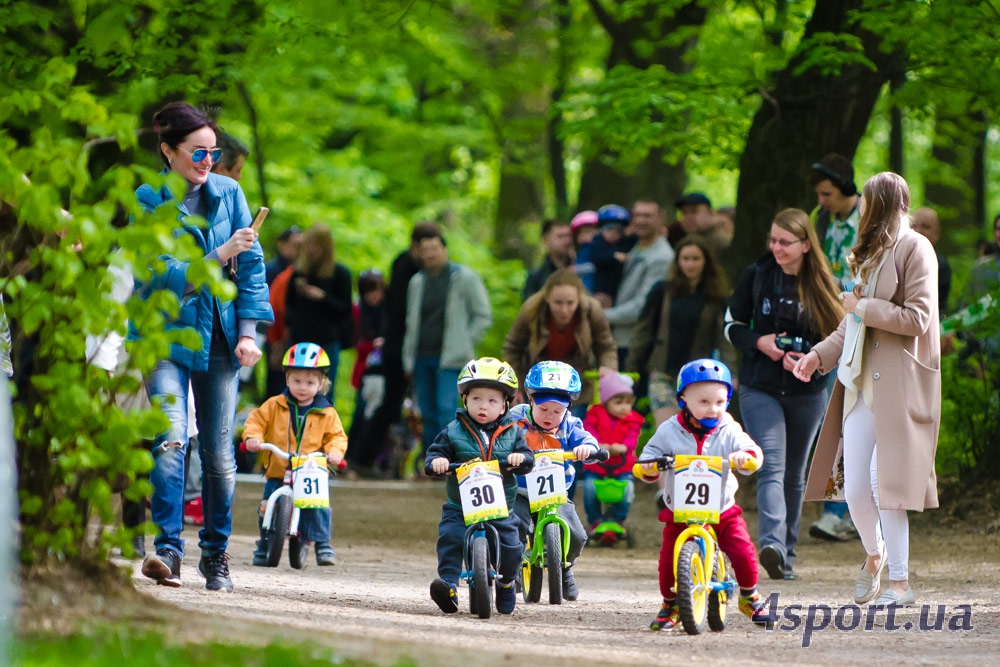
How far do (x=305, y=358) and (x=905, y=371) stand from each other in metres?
3.82

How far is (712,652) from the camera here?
257 inches

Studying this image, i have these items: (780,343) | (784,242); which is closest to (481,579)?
(780,343)

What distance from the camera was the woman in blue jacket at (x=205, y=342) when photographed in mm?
7430

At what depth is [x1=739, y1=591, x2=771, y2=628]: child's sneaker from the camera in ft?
24.8

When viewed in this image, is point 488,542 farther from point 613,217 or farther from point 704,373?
point 613,217

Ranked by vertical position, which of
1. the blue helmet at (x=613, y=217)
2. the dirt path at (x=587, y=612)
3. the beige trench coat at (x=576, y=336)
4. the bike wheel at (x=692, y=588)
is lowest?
the dirt path at (x=587, y=612)

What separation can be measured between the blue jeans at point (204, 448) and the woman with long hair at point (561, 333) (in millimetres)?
4110

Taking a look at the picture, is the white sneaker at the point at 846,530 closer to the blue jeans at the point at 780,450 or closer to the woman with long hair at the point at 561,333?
the blue jeans at the point at 780,450

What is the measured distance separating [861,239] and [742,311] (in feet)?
5.59

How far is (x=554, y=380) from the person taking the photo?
876cm

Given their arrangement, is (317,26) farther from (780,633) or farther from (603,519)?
(780,633)

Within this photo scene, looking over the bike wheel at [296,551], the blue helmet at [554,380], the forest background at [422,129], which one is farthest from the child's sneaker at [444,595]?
the bike wheel at [296,551]

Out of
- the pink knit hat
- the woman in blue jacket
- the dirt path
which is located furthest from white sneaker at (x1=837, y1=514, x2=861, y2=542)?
the woman in blue jacket

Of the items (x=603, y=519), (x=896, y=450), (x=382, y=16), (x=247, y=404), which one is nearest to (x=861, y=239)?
(x=896, y=450)
